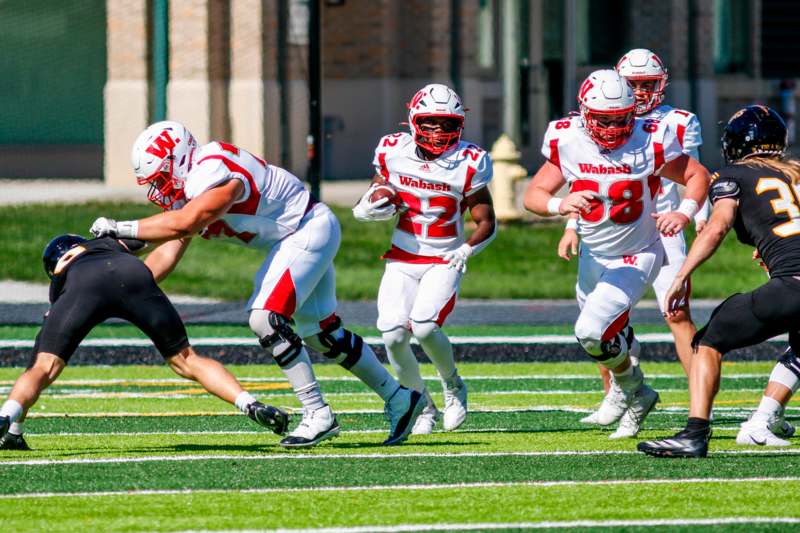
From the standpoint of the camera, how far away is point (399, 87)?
2945 cm

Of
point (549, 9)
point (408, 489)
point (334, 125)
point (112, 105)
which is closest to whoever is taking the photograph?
point (408, 489)

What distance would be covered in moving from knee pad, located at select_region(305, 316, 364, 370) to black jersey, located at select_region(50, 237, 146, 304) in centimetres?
102

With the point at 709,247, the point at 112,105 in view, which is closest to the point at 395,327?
the point at 709,247

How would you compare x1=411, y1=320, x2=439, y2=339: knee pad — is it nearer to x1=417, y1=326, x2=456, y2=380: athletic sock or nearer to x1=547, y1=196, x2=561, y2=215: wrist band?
x1=417, y1=326, x2=456, y2=380: athletic sock

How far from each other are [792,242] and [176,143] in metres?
2.91

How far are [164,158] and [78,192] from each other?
15.1 m

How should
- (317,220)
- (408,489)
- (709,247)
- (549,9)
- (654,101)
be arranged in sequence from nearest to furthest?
(408,489) < (709,247) < (317,220) < (654,101) < (549,9)

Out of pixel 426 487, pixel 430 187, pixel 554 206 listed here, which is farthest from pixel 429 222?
pixel 426 487

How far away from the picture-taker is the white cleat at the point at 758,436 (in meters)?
8.83

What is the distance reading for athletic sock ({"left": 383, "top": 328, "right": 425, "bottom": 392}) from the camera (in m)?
9.72

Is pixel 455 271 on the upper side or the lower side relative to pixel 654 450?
upper

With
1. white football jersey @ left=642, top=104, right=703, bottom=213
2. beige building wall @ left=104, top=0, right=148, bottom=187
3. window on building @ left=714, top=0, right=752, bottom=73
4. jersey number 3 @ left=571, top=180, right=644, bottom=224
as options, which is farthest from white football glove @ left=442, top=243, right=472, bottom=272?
window on building @ left=714, top=0, right=752, bottom=73

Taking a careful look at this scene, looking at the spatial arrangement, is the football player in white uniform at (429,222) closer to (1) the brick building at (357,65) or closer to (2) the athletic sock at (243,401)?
(2) the athletic sock at (243,401)

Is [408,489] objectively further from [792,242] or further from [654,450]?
[792,242]
